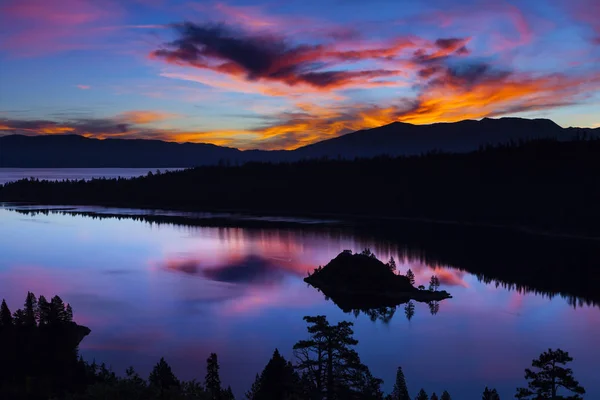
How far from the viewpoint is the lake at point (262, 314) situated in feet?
110

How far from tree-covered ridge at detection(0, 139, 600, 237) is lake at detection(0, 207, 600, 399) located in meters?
39.6

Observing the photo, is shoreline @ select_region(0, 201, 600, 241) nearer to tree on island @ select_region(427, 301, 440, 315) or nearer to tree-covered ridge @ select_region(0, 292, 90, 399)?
tree on island @ select_region(427, 301, 440, 315)

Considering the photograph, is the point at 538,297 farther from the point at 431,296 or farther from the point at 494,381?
the point at 494,381

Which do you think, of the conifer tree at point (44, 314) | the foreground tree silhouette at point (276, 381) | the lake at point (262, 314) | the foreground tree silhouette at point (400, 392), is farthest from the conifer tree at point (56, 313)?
the foreground tree silhouette at point (400, 392)

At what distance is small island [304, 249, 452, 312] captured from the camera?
51.2 meters

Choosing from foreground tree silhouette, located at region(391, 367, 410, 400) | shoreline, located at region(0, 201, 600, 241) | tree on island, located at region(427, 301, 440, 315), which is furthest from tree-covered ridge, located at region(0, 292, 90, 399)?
shoreline, located at region(0, 201, 600, 241)

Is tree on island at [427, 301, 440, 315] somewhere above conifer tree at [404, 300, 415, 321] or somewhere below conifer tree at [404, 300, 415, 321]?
below

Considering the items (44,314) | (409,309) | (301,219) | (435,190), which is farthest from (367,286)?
(435,190)

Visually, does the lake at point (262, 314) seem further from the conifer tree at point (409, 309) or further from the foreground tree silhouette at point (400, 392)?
the foreground tree silhouette at point (400, 392)

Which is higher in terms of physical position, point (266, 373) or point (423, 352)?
point (266, 373)

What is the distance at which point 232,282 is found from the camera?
60719mm

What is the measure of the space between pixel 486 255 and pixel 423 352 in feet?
152

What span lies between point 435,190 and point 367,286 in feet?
306

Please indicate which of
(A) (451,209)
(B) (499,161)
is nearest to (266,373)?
(A) (451,209)
